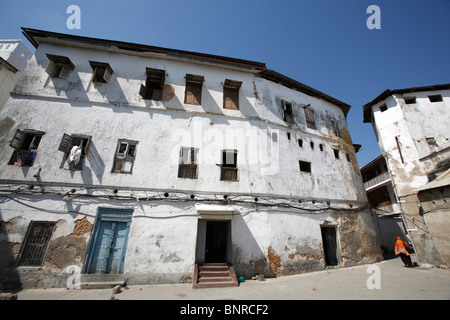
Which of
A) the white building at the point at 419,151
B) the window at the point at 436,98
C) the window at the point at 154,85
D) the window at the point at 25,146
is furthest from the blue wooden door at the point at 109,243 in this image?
the window at the point at 436,98

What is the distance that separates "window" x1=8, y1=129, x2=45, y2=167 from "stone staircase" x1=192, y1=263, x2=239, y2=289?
358 inches

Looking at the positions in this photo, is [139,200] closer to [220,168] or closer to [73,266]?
[73,266]

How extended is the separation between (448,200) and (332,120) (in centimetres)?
781

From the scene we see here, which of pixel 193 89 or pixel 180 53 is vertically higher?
pixel 180 53

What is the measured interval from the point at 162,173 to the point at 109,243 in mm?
3676

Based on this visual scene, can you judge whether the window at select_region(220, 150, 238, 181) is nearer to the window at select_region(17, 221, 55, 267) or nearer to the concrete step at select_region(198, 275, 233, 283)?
the concrete step at select_region(198, 275, 233, 283)

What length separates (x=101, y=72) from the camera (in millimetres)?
10430

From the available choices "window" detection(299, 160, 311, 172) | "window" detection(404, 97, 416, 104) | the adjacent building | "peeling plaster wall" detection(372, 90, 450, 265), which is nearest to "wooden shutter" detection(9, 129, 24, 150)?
"window" detection(299, 160, 311, 172)

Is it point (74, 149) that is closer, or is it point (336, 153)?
point (74, 149)

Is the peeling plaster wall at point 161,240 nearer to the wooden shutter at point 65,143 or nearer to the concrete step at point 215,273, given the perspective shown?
the concrete step at point 215,273

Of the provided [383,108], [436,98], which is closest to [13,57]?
[383,108]

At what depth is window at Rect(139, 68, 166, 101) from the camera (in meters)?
10.7

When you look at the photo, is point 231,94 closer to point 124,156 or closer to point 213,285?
point 124,156

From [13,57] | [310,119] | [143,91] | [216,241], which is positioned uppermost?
[13,57]
